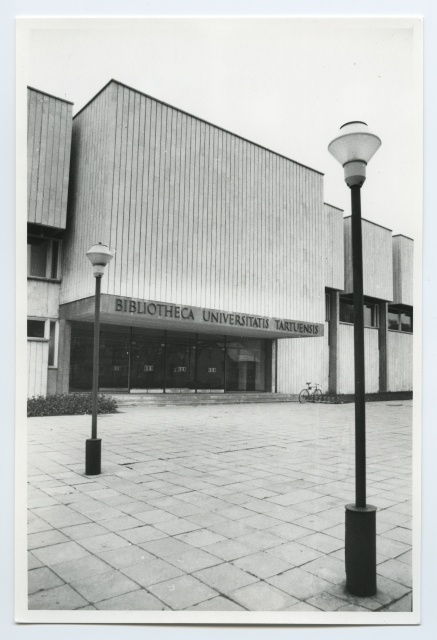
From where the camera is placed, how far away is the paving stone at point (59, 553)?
3.74m

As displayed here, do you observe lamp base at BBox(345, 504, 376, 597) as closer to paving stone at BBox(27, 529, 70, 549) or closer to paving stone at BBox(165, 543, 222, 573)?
paving stone at BBox(165, 543, 222, 573)

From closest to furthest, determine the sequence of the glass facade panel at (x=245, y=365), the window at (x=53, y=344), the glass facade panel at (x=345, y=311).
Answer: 1. the window at (x=53, y=344)
2. the glass facade panel at (x=245, y=365)
3. the glass facade panel at (x=345, y=311)

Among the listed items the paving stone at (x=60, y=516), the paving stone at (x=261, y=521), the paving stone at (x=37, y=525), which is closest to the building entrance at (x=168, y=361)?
the paving stone at (x=60, y=516)

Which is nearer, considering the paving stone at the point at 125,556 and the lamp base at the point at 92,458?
the paving stone at the point at 125,556

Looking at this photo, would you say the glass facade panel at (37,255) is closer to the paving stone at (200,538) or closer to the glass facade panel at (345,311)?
the paving stone at (200,538)

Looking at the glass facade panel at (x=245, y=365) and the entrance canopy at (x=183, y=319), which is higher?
the entrance canopy at (x=183, y=319)

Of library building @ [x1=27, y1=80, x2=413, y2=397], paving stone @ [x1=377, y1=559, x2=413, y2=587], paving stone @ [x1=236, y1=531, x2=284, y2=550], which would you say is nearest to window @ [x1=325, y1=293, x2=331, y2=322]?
library building @ [x1=27, y1=80, x2=413, y2=397]

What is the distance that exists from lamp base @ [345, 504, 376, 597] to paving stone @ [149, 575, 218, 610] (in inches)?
37.8

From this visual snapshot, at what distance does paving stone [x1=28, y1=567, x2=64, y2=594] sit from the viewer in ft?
11.2

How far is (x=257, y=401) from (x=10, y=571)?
50.4 ft

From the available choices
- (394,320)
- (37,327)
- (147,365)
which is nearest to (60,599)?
(394,320)

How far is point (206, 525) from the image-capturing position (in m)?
4.46

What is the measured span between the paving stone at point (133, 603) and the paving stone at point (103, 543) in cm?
63
